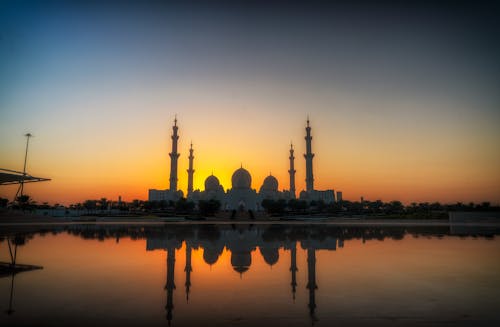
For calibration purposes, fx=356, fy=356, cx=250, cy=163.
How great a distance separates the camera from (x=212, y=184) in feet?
241

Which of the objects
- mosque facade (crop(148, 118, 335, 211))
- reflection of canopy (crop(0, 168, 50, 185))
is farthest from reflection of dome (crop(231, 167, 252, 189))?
reflection of canopy (crop(0, 168, 50, 185))

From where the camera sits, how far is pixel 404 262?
37.7 ft

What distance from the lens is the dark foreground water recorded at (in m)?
5.90

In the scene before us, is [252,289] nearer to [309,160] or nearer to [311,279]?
[311,279]

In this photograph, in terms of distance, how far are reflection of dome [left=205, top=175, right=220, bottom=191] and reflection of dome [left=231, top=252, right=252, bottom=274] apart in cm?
6006

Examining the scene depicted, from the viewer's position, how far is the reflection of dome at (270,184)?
73319mm

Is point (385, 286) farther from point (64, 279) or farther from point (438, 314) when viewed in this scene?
point (64, 279)

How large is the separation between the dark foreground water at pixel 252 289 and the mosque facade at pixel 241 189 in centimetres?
5011

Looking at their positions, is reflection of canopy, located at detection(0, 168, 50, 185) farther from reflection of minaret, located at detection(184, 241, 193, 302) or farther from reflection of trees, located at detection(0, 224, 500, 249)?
reflection of minaret, located at detection(184, 241, 193, 302)

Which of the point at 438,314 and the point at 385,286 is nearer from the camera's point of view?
the point at 438,314

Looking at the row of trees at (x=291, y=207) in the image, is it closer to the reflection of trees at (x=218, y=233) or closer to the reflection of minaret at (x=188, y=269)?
the reflection of trees at (x=218, y=233)

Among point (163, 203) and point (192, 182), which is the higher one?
point (192, 182)

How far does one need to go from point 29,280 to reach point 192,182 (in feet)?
217

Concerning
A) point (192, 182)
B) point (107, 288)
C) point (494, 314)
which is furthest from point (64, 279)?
point (192, 182)
